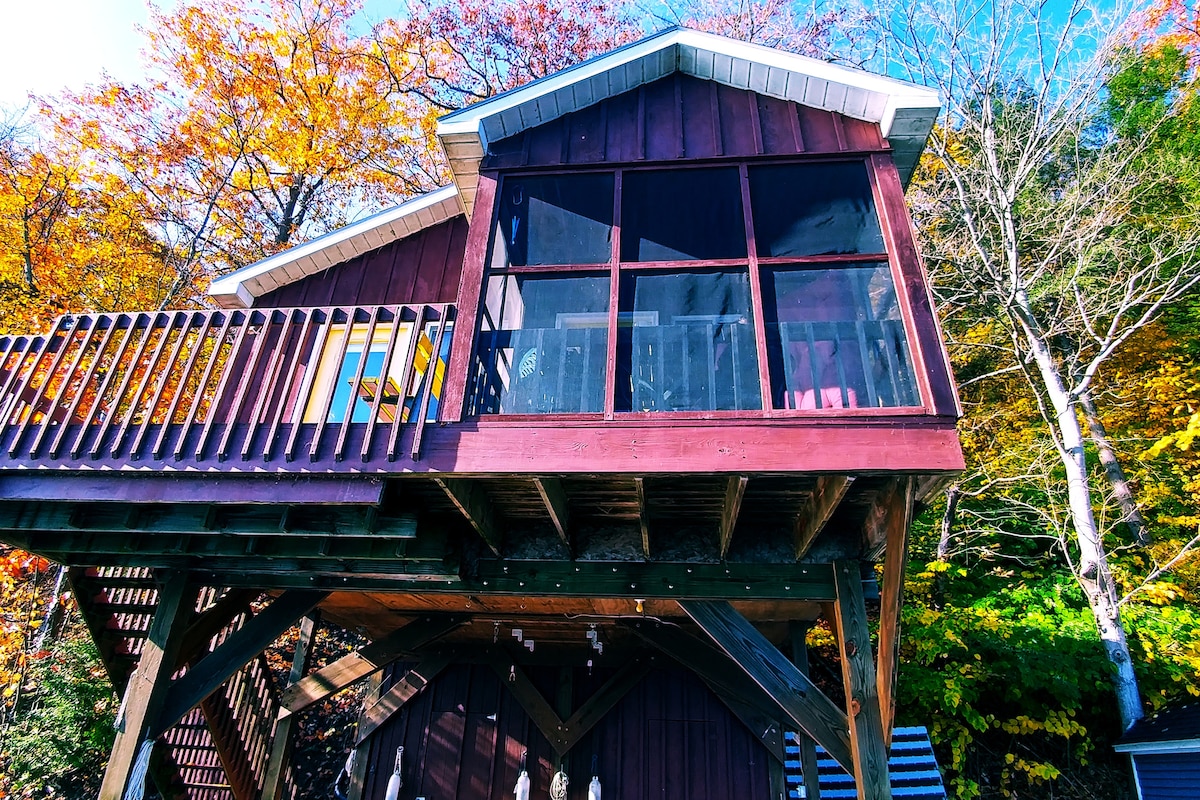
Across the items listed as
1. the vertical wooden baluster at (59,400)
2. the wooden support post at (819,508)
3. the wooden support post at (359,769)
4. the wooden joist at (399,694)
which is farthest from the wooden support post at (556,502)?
the wooden support post at (359,769)

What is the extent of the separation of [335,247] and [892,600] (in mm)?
5839

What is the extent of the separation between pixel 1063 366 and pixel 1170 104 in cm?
777

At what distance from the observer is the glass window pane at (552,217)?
15.3 ft

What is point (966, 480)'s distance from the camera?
10.2 meters

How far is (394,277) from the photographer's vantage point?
641 centimetres

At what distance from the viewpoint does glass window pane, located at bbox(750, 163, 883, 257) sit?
4414mm

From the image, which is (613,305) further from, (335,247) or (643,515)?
(335,247)

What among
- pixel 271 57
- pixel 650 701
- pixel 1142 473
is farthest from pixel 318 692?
pixel 271 57

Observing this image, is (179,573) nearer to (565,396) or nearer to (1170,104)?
(565,396)

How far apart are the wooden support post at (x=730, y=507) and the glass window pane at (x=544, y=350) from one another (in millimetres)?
908

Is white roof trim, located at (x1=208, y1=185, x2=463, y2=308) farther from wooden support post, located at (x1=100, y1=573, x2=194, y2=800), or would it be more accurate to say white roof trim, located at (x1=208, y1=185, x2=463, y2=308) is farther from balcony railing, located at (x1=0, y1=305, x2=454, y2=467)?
wooden support post, located at (x1=100, y1=573, x2=194, y2=800)

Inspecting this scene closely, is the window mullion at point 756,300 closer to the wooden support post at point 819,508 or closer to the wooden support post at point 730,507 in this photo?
the wooden support post at point 730,507

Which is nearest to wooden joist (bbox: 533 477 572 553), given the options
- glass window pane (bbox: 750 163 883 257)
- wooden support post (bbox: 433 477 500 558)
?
wooden support post (bbox: 433 477 500 558)

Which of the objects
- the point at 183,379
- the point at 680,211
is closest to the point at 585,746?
the point at 183,379
